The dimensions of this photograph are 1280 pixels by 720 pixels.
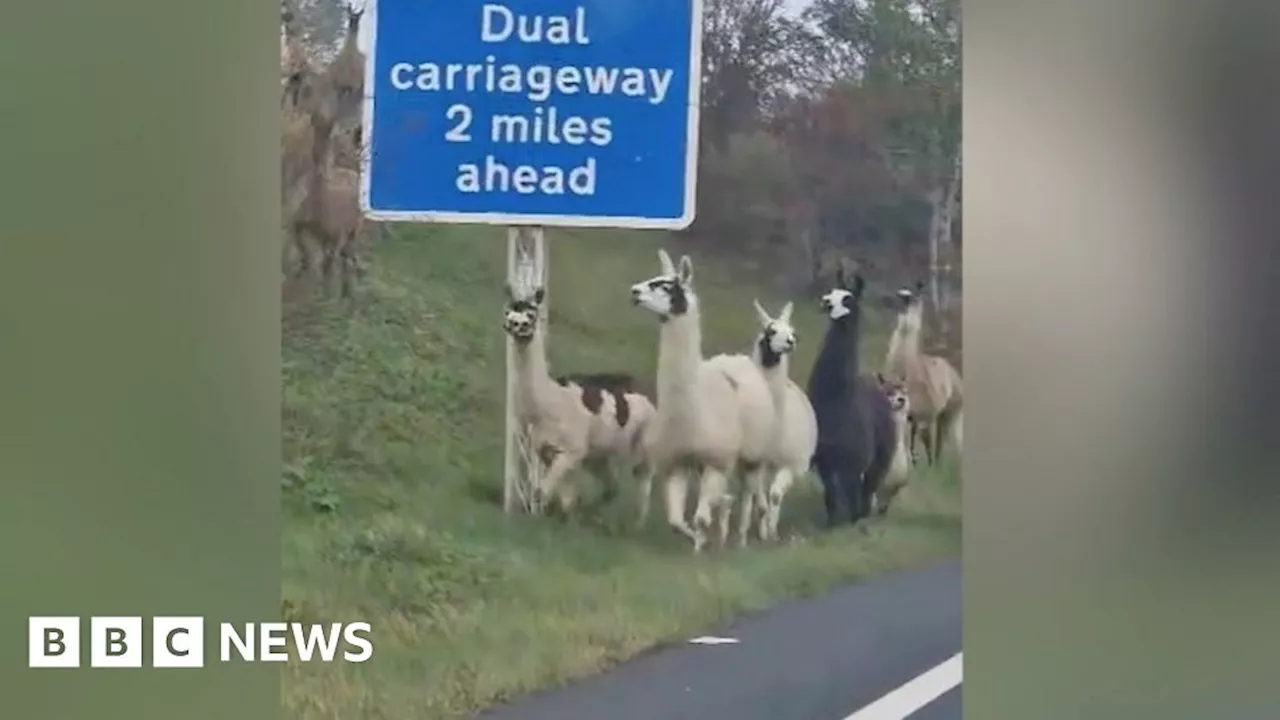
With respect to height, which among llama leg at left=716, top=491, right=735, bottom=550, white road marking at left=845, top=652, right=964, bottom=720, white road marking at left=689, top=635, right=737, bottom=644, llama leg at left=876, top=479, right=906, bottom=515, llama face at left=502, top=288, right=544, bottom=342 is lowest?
white road marking at left=845, top=652, right=964, bottom=720

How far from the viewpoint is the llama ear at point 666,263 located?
2.19m

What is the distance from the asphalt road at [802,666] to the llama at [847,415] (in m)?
0.16

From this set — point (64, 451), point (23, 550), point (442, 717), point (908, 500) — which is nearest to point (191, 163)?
point (64, 451)

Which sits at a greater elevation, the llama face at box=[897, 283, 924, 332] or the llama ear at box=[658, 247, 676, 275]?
the llama ear at box=[658, 247, 676, 275]

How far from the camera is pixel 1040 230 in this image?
2250 millimetres

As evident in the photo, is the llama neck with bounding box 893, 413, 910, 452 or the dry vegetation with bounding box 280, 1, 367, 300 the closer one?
the dry vegetation with bounding box 280, 1, 367, 300

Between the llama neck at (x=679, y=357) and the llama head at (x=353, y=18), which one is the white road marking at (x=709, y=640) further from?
the llama head at (x=353, y=18)

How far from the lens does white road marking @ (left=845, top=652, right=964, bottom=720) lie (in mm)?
2258

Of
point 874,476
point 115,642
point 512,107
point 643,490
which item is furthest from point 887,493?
point 115,642

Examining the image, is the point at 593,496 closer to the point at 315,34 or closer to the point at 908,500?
the point at 908,500

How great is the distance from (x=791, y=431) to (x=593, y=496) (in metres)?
0.33

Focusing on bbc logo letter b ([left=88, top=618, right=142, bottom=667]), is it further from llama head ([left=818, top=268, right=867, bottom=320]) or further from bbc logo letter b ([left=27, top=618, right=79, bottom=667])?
llama head ([left=818, top=268, right=867, bottom=320])

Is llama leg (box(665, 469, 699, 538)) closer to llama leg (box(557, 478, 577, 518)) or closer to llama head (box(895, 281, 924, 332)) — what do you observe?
llama leg (box(557, 478, 577, 518))

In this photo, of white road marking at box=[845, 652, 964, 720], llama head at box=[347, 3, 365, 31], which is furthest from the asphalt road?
llama head at box=[347, 3, 365, 31]
